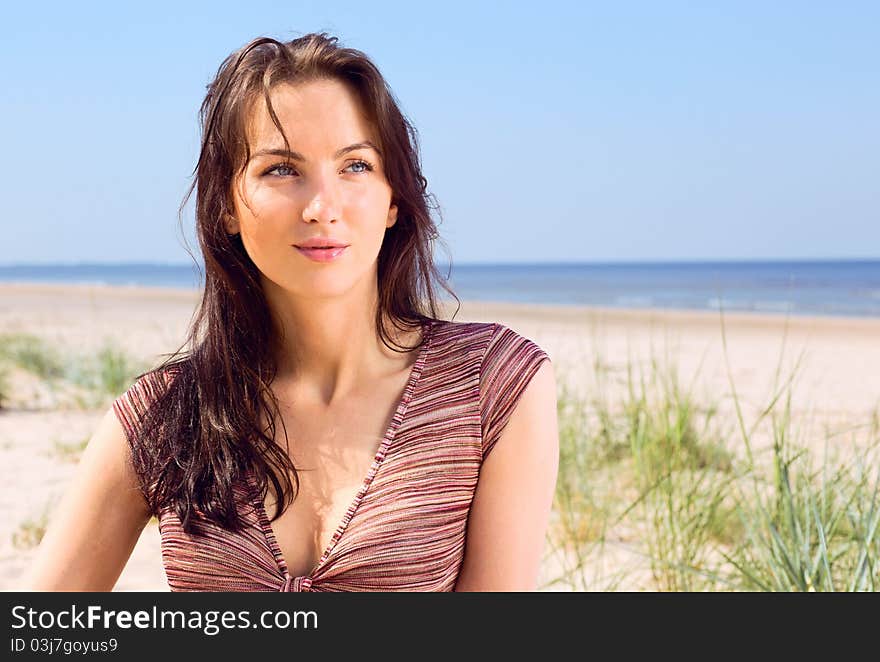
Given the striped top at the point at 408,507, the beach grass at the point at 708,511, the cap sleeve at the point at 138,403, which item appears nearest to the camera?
the striped top at the point at 408,507

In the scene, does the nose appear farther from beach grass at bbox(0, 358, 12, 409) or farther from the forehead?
beach grass at bbox(0, 358, 12, 409)

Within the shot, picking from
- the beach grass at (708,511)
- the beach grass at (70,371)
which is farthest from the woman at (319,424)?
the beach grass at (70,371)

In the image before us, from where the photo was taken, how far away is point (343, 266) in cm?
151

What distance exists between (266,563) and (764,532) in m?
1.62

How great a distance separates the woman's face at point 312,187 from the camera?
1472 mm

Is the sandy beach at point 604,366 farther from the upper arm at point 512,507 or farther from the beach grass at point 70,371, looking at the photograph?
the upper arm at point 512,507

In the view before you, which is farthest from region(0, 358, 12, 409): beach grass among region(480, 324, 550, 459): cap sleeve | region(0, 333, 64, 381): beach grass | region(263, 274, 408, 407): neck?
region(480, 324, 550, 459): cap sleeve

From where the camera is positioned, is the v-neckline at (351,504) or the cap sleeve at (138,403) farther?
the cap sleeve at (138,403)

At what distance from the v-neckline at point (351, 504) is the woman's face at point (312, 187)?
196 mm

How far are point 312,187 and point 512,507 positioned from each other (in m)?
0.59
